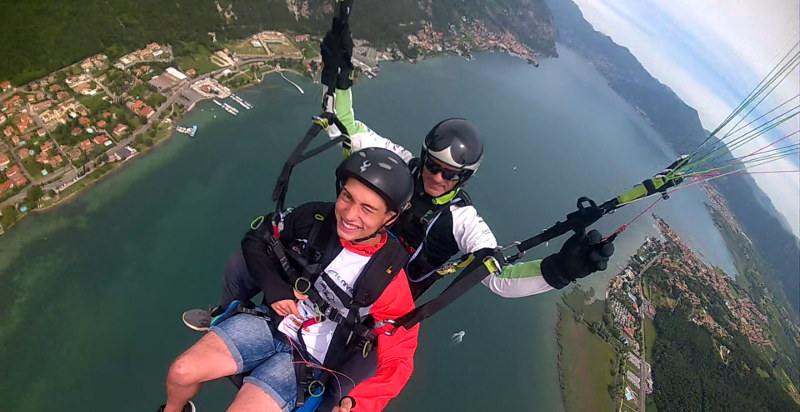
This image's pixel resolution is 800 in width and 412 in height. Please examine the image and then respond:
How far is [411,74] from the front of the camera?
137ft

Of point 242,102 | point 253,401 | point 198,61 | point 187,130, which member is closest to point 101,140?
point 187,130

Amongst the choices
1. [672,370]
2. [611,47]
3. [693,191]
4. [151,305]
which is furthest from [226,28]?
[611,47]

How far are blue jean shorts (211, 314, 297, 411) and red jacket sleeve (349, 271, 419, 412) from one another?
1.96 ft

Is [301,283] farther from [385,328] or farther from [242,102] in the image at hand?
[242,102]

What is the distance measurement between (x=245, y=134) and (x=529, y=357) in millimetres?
22952

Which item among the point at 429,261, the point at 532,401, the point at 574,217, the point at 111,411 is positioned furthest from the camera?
the point at 532,401

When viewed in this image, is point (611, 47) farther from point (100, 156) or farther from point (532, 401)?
point (100, 156)

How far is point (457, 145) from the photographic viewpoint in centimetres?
265

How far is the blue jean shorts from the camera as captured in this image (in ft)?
7.13

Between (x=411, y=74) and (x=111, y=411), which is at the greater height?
(x=411, y=74)

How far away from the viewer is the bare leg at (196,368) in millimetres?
1995

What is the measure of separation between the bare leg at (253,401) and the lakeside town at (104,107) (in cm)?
2221

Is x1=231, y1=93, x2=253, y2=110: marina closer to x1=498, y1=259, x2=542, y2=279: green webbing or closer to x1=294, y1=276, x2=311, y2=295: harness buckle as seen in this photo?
x1=294, y1=276, x2=311, y2=295: harness buckle

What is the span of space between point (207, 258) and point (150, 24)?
72.2 feet
